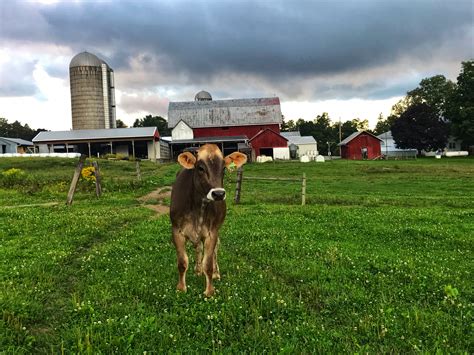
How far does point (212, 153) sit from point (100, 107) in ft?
245

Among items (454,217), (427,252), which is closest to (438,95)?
(454,217)

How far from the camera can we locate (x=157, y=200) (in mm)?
19969

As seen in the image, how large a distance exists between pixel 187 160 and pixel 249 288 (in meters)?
2.49

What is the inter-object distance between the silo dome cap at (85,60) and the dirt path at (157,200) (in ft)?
193

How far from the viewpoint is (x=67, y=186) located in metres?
23.5

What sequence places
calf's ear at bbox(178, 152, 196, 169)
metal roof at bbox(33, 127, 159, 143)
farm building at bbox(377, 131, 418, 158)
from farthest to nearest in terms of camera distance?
farm building at bbox(377, 131, 418, 158) < metal roof at bbox(33, 127, 159, 143) < calf's ear at bbox(178, 152, 196, 169)

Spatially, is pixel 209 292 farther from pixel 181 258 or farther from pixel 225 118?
pixel 225 118

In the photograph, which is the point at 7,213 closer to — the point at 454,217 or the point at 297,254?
the point at 297,254

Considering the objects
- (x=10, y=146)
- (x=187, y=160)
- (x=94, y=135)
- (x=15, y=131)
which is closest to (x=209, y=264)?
(x=187, y=160)

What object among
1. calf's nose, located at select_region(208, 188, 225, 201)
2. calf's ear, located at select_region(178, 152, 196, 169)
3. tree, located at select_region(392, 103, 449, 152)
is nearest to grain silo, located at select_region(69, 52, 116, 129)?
tree, located at select_region(392, 103, 449, 152)

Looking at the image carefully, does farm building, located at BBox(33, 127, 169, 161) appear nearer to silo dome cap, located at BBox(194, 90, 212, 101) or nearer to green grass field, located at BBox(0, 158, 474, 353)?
silo dome cap, located at BBox(194, 90, 212, 101)

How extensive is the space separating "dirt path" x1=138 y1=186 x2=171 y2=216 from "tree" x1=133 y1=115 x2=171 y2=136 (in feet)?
376

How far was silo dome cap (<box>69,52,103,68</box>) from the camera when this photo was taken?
241 ft

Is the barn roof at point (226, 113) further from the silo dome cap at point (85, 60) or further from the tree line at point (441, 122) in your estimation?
the tree line at point (441, 122)
